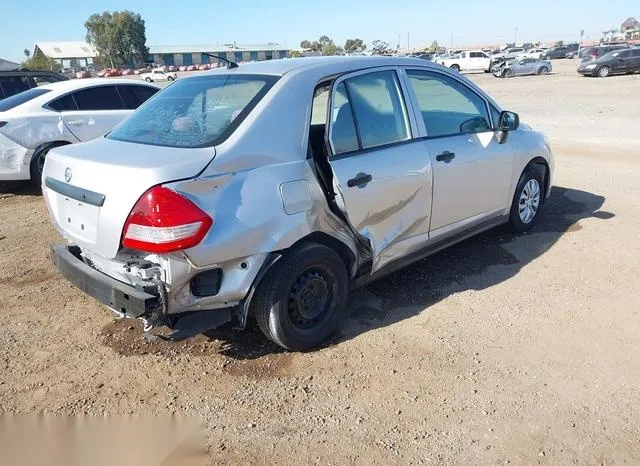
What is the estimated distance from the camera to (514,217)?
534cm

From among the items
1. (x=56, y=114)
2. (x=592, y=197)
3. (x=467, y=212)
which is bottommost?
(x=592, y=197)

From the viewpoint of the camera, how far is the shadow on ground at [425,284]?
3627mm

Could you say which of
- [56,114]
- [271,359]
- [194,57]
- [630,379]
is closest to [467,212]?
[630,379]

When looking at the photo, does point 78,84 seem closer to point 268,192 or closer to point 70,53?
point 268,192

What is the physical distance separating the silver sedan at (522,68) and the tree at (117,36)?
76319mm

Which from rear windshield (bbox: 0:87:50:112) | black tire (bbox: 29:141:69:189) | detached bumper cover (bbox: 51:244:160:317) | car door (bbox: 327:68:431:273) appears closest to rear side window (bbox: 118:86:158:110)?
rear windshield (bbox: 0:87:50:112)

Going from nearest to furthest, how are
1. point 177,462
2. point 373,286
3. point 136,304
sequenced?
point 177,462, point 136,304, point 373,286

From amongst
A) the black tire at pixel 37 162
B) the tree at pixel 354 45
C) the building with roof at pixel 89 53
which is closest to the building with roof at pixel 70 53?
the building with roof at pixel 89 53

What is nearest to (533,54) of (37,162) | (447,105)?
(37,162)

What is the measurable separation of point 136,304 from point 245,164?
965mm

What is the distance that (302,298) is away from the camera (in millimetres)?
3424

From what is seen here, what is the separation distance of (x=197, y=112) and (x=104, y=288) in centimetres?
128

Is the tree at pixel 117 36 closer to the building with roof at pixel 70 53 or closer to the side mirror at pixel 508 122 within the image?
the building with roof at pixel 70 53

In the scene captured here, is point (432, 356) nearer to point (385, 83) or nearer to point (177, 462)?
point (177, 462)
